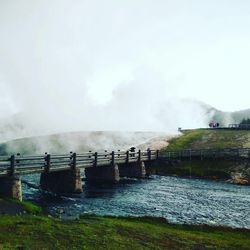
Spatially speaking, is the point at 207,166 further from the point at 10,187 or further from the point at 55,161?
the point at 10,187

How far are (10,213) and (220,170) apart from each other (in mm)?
46415

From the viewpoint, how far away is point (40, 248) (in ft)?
58.3

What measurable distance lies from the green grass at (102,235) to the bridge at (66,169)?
10494 mm

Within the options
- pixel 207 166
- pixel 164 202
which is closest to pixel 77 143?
pixel 207 166

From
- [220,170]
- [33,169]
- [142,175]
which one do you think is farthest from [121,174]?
[33,169]

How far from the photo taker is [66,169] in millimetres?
43750

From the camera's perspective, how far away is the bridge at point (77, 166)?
34.3 m

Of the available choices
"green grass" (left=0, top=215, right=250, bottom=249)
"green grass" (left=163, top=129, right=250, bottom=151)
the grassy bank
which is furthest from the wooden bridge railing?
"green grass" (left=163, top=129, right=250, bottom=151)

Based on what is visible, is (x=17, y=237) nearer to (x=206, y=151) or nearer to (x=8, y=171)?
(x=8, y=171)

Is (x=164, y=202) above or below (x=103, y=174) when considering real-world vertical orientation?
below

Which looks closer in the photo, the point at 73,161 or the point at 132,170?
the point at 73,161

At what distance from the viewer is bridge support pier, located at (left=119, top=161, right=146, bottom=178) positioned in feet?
210

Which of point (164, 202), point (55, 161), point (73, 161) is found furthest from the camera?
point (73, 161)

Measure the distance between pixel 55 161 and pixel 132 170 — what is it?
2478 centimetres
